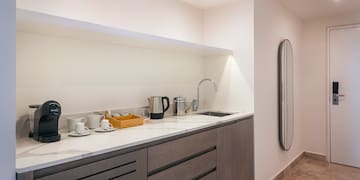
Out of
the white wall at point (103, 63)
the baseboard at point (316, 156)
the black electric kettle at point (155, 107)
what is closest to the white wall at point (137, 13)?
the white wall at point (103, 63)

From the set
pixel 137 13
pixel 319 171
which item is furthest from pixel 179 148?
pixel 319 171

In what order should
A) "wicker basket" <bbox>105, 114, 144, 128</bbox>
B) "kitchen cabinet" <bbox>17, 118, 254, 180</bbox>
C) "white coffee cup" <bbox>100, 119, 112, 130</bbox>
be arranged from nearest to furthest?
"kitchen cabinet" <bbox>17, 118, 254, 180</bbox> → "white coffee cup" <bbox>100, 119, 112, 130</bbox> → "wicker basket" <bbox>105, 114, 144, 128</bbox>

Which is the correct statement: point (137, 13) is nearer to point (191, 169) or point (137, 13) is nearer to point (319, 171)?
point (191, 169)

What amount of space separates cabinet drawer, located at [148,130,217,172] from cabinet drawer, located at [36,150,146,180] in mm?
80

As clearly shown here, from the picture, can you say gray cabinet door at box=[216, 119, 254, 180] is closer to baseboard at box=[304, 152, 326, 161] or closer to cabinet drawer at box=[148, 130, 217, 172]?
cabinet drawer at box=[148, 130, 217, 172]

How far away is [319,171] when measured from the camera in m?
3.43

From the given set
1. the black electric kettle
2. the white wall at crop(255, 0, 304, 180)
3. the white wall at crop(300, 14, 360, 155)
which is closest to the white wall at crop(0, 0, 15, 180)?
the black electric kettle

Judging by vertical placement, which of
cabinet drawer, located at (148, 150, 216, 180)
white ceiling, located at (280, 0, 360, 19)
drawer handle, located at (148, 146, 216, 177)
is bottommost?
cabinet drawer, located at (148, 150, 216, 180)

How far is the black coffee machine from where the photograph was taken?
1.26m

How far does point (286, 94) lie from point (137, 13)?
7.43 ft

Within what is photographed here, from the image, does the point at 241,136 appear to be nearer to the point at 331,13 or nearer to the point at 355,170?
the point at 355,170

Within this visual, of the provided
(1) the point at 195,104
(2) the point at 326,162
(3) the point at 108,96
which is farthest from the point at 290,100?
(3) the point at 108,96

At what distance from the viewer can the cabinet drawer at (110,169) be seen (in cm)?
104

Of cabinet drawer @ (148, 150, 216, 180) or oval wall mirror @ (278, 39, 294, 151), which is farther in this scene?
oval wall mirror @ (278, 39, 294, 151)
